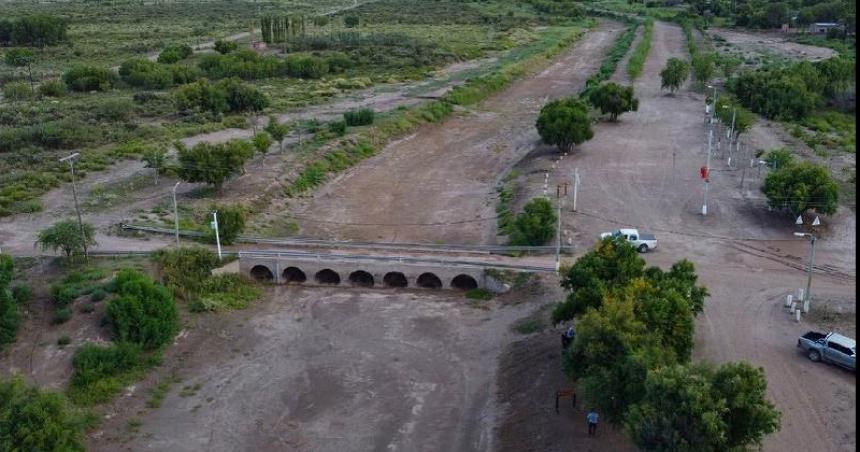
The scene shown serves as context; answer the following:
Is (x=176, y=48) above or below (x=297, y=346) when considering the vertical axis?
above

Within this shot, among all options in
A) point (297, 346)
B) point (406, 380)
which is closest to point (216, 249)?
point (297, 346)

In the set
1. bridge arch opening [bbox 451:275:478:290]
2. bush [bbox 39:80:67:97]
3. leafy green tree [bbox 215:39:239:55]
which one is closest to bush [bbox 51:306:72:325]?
bridge arch opening [bbox 451:275:478:290]

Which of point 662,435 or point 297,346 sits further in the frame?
point 297,346

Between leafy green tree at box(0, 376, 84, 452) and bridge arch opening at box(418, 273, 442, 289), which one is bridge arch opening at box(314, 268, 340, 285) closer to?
bridge arch opening at box(418, 273, 442, 289)

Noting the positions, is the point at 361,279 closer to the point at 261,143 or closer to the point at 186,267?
the point at 186,267

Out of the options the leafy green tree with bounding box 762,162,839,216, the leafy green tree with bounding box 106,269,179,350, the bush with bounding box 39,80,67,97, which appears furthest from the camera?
the bush with bounding box 39,80,67,97

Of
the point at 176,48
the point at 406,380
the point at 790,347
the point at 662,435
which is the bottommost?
the point at 406,380

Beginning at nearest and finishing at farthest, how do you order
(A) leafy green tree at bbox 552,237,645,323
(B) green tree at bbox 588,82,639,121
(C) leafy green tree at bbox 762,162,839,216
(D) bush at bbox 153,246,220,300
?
1. (A) leafy green tree at bbox 552,237,645,323
2. (D) bush at bbox 153,246,220,300
3. (C) leafy green tree at bbox 762,162,839,216
4. (B) green tree at bbox 588,82,639,121

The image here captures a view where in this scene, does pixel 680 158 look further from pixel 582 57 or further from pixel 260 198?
pixel 582 57
